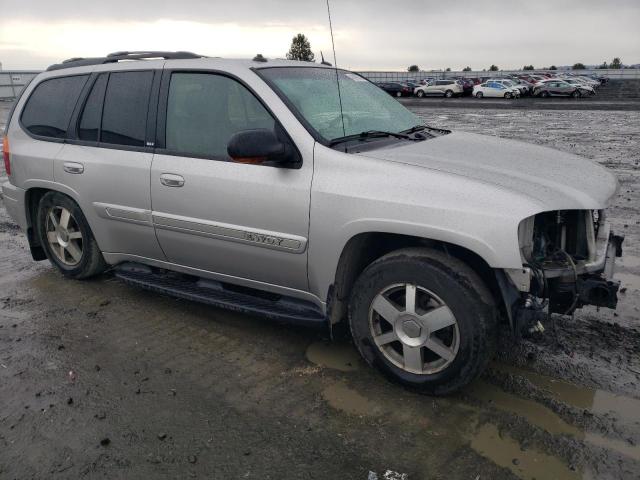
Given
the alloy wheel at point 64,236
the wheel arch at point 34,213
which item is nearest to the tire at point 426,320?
the alloy wheel at point 64,236

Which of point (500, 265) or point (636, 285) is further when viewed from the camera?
point (636, 285)

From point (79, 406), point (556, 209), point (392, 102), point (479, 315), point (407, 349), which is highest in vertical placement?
point (392, 102)

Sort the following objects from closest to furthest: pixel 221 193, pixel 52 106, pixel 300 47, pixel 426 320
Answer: pixel 426 320 → pixel 221 193 → pixel 52 106 → pixel 300 47

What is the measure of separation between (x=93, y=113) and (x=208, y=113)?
1261 millimetres

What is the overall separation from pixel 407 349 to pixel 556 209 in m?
1.10

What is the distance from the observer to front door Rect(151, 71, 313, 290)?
3.48 m

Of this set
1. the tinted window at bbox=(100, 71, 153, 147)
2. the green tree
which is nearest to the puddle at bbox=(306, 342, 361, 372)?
the tinted window at bbox=(100, 71, 153, 147)

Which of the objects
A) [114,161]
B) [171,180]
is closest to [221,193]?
[171,180]

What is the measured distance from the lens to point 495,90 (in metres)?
41.5

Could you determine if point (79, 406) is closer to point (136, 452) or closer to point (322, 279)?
point (136, 452)

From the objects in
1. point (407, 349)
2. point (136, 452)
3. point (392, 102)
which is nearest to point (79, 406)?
point (136, 452)

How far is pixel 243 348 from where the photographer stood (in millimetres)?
3926

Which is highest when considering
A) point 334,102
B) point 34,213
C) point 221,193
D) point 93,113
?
point 334,102

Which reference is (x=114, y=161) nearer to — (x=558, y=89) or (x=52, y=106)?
(x=52, y=106)
